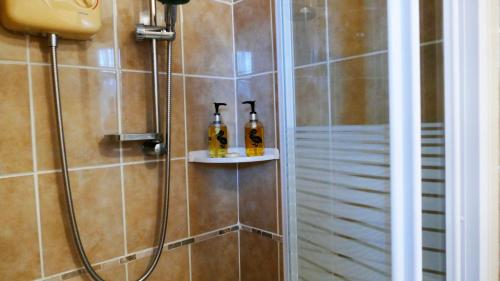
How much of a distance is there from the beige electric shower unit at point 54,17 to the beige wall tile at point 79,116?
4.4 inches

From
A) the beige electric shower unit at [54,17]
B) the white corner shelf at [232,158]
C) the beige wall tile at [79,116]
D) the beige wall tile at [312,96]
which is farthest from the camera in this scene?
the white corner shelf at [232,158]

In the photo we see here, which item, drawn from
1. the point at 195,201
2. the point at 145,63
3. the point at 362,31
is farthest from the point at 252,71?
the point at 362,31

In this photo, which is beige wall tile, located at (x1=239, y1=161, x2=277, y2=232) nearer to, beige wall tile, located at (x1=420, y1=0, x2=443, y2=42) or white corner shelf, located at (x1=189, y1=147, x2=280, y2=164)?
white corner shelf, located at (x1=189, y1=147, x2=280, y2=164)

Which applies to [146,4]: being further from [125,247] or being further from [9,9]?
[125,247]

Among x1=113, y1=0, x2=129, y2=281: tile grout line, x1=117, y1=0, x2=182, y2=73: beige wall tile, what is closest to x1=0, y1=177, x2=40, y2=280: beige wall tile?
x1=113, y1=0, x2=129, y2=281: tile grout line

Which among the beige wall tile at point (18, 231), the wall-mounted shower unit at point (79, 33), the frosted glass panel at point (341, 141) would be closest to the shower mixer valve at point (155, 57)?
the wall-mounted shower unit at point (79, 33)

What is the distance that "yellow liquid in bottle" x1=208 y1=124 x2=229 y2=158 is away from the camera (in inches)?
46.1

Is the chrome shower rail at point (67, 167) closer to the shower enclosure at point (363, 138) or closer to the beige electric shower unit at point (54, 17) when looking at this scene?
the beige electric shower unit at point (54, 17)

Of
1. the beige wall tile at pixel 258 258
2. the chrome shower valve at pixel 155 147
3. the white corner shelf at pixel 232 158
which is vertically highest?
the chrome shower valve at pixel 155 147

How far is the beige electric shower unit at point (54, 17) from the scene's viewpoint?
78 centimetres

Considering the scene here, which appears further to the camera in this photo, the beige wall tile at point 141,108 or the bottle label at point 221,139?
the bottle label at point 221,139

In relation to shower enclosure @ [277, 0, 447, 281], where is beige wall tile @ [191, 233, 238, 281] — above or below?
below

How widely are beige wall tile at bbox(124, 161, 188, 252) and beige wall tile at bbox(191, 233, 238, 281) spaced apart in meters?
0.11

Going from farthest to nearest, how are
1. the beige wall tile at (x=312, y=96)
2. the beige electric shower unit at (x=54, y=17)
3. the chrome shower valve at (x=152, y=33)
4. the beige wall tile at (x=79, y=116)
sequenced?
the chrome shower valve at (x=152, y=33)
the beige wall tile at (x=79, y=116)
the beige electric shower unit at (x=54, y=17)
the beige wall tile at (x=312, y=96)
